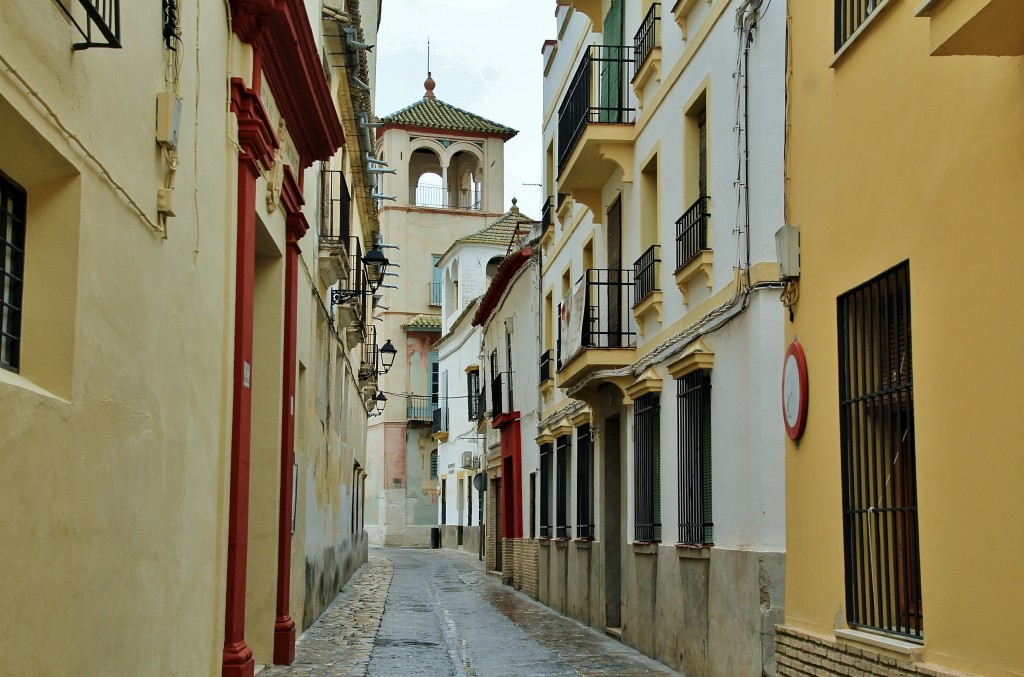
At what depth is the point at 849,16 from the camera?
25.6ft

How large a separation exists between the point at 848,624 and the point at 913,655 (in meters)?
1.06

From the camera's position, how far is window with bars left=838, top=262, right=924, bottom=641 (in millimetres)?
6926

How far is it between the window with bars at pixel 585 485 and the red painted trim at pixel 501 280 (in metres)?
5.64

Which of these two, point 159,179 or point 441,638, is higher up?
point 159,179

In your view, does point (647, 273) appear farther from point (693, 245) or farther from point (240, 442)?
point (240, 442)

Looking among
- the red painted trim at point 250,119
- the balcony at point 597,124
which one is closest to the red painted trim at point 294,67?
the red painted trim at point 250,119

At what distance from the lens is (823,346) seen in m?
8.14

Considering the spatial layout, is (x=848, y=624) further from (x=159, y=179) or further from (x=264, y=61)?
(x=264, y=61)

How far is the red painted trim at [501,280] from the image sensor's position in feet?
77.4

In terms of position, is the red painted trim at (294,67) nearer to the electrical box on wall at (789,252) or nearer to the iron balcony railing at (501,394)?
the electrical box on wall at (789,252)

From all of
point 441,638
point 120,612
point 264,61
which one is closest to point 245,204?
point 264,61

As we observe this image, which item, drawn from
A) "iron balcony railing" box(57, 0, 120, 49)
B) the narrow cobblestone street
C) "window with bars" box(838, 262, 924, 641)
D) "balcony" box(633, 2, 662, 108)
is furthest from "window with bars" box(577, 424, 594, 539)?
"iron balcony railing" box(57, 0, 120, 49)

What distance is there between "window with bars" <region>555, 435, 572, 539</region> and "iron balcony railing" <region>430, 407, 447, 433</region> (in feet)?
79.4

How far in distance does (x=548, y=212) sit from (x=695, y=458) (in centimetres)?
1010
